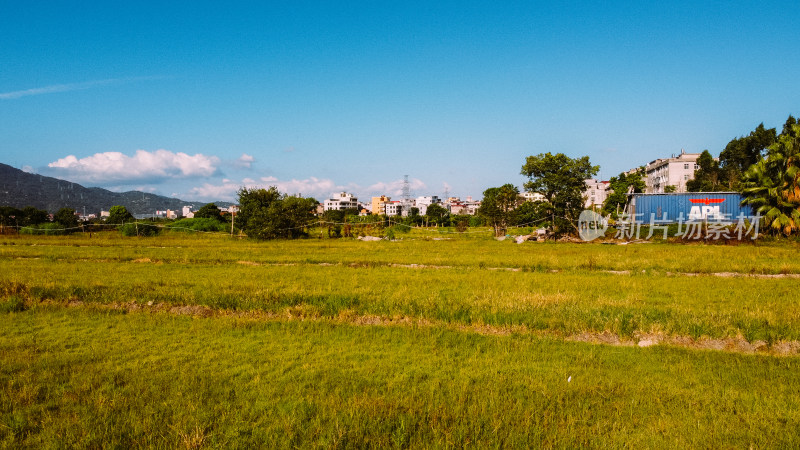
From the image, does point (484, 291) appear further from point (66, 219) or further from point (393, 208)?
point (393, 208)

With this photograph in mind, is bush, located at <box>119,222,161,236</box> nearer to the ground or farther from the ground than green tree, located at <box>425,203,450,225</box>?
nearer to the ground

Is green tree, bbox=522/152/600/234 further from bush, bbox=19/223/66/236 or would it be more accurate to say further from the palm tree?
bush, bbox=19/223/66/236

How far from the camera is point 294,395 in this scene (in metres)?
5.98

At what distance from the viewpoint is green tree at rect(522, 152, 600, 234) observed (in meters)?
42.8

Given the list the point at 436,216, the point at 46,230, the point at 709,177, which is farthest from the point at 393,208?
the point at 46,230

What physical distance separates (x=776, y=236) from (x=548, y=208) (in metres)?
18.0

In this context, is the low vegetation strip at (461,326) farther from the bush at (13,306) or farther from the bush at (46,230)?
the bush at (46,230)

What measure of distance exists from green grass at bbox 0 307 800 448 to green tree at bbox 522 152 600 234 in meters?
36.8

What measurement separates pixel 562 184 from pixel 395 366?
4077 cm

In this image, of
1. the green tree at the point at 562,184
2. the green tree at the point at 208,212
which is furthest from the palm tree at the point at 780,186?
the green tree at the point at 208,212

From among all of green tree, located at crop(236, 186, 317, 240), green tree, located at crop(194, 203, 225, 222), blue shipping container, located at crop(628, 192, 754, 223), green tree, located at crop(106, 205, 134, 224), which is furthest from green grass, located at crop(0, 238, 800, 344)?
green tree, located at crop(194, 203, 225, 222)

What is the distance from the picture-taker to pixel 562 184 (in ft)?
143

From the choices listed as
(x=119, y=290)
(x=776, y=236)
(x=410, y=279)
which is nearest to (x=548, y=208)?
(x=776, y=236)

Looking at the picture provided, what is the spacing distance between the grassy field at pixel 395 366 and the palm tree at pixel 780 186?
25935mm
